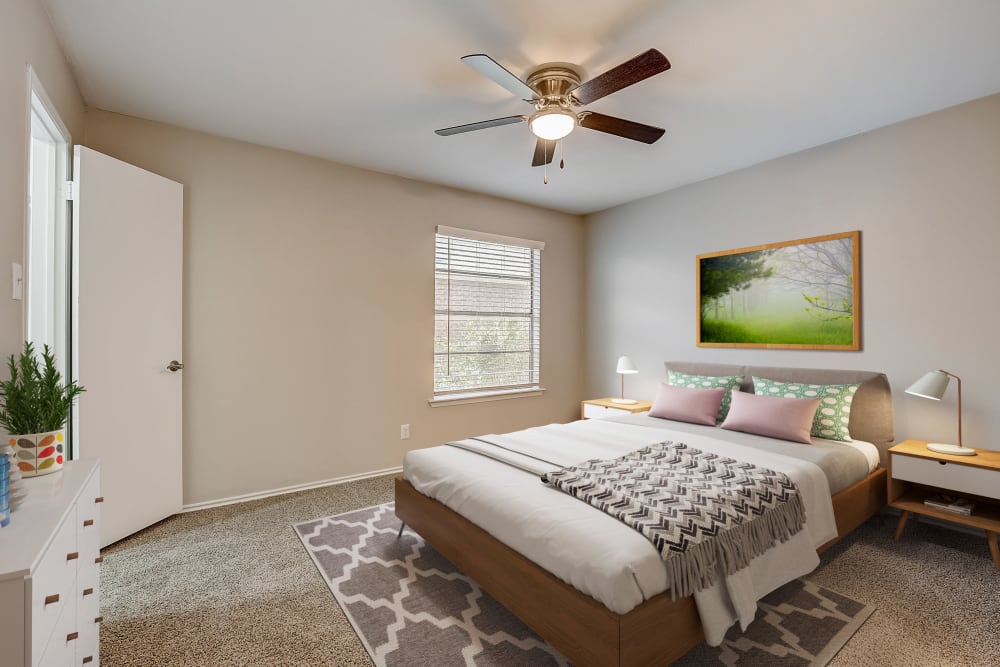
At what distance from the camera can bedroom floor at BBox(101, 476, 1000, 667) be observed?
1.79 metres

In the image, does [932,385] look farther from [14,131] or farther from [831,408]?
[14,131]

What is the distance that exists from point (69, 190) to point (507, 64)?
2.45 m

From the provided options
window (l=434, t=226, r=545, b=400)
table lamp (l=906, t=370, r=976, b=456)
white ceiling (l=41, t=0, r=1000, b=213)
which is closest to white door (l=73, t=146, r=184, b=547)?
white ceiling (l=41, t=0, r=1000, b=213)

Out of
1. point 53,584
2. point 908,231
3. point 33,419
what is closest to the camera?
point 53,584

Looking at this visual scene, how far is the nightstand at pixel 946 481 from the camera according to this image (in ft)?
7.79

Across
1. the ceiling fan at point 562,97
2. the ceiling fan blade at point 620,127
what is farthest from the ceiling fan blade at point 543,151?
the ceiling fan blade at point 620,127

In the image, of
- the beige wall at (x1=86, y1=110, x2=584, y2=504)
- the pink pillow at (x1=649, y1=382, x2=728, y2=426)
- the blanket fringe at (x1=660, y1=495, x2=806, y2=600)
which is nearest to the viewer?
the blanket fringe at (x1=660, y1=495, x2=806, y2=600)

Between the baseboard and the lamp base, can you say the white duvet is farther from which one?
the baseboard

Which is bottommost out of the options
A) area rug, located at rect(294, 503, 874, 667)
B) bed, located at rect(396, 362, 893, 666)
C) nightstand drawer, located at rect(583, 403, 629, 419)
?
area rug, located at rect(294, 503, 874, 667)

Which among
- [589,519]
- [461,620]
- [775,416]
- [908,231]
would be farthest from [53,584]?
[908,231]

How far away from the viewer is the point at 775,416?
2996mm

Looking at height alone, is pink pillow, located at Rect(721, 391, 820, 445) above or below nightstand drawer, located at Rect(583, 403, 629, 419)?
above

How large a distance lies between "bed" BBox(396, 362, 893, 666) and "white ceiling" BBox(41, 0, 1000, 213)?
183cm

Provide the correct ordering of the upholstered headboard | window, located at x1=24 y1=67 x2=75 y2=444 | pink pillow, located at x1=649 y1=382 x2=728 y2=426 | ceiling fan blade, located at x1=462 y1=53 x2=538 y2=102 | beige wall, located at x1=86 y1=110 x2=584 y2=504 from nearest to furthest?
1. ceiling fan blade, located at x1=462 y1=53 x2=538 y2=102
2. window, located at x1=24 y1=67 x2=75 y2=444
3. the upholstered headboard
4. beige wall, located at x1=86 y1=110 x2=584 y2=504
5. pink pillow, located at x1=649 y1=382 x2=728 y2=426
